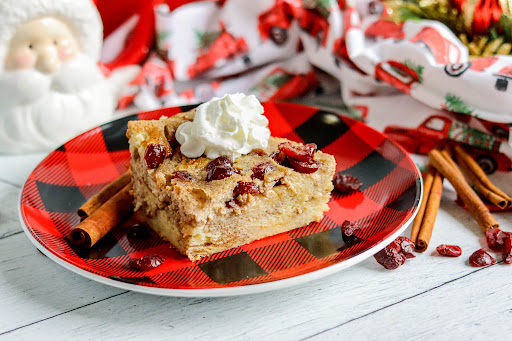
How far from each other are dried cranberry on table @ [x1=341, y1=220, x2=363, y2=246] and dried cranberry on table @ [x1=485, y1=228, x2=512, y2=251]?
0.62 metres

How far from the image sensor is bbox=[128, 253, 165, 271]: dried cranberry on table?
2281 mm

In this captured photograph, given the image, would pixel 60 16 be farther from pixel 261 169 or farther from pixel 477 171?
pixel 477 171

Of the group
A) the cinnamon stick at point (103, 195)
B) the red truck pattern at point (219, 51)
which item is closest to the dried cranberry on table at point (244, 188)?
the cinnamon stick at point (103, 195)

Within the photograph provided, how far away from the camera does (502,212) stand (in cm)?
286

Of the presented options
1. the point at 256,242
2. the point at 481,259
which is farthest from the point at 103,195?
the point at 481,259

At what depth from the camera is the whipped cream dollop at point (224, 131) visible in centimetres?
257

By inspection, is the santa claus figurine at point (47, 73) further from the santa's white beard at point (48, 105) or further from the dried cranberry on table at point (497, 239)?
the dried cranberry on table at point (497, 239)

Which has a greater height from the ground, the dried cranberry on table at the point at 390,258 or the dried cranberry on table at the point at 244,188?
the dried cranberry on table at the point at 244,188

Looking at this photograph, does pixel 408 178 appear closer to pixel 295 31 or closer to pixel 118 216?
pixel 118 216

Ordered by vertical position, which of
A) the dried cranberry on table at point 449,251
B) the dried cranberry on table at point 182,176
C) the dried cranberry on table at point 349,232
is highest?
the dried cranberry on table at point 182,176

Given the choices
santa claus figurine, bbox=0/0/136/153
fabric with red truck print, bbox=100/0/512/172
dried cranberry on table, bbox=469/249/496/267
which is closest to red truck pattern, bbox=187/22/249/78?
fabric with red truck print, bbox=100/0/512/172

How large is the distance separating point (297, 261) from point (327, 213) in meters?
0.46

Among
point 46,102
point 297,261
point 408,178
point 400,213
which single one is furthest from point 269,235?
point 46,102

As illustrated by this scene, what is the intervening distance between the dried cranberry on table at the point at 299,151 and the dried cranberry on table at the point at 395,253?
0.56 metres
